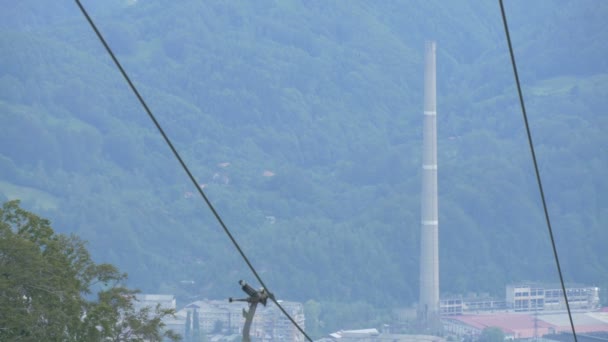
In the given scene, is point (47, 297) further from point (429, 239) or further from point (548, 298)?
point (548, 298)

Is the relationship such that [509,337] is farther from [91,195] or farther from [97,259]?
[91,195]

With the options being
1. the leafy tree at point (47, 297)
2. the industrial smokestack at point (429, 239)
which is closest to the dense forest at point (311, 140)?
the industrial smokestack at point (429, 239)

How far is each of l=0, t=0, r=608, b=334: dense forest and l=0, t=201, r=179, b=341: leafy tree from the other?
4581 centimetres

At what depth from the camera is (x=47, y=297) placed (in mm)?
10000

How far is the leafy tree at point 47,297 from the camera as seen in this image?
953 cm

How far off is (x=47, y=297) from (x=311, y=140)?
2812 inches

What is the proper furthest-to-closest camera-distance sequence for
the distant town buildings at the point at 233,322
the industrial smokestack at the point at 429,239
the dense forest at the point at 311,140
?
the dense forest at the point at 311,140 < the distant town buildings at the point at 233,322 < the industrial smokestack at the point at 429,239

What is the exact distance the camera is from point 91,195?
70750 mm

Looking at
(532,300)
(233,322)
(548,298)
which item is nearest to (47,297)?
(233,322)

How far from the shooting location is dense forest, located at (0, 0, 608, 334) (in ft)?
213

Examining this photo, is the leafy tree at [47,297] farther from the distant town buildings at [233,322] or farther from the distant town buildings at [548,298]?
the distant town buildings at [548,298]

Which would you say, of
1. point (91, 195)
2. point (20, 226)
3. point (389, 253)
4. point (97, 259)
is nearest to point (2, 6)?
point (91, 195)

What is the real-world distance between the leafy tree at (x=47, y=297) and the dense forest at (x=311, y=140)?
150ft

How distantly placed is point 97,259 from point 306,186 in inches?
600
